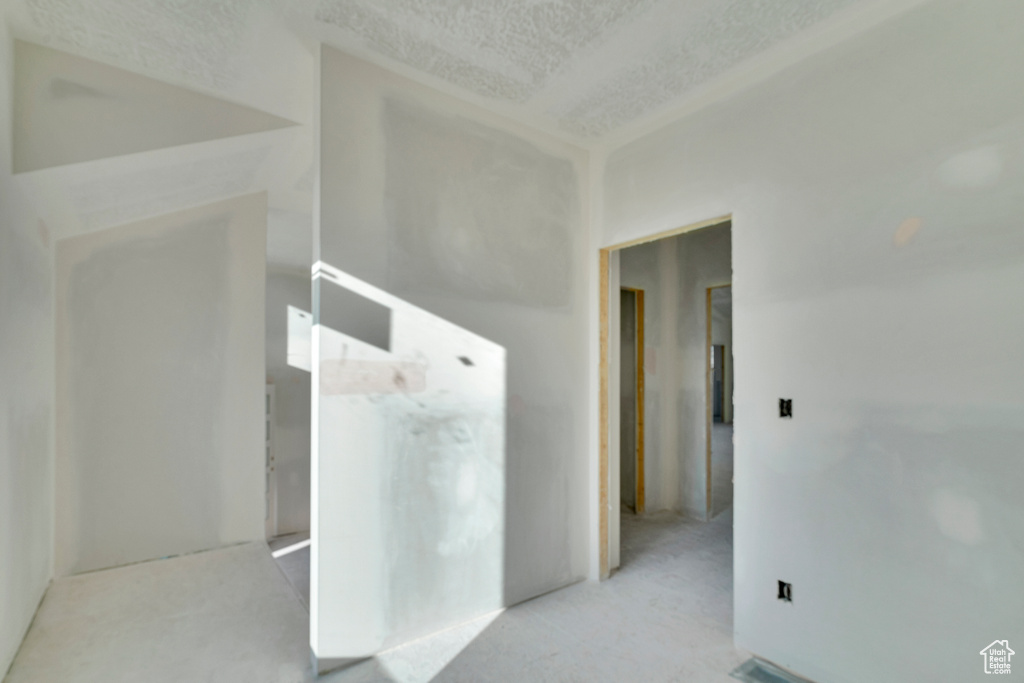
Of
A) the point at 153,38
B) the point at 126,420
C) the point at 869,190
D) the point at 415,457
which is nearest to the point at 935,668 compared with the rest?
the point at 869,190

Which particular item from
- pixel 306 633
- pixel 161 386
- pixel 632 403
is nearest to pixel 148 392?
pixel 161 386

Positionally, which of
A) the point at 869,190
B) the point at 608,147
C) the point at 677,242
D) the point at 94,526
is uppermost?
the point at 608,147

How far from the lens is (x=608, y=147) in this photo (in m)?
2.98

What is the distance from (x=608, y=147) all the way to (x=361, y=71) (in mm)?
1540

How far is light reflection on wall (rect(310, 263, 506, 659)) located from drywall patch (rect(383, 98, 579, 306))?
300 mm

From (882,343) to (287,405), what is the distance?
5174mm

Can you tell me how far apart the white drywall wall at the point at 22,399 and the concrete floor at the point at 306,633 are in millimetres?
261

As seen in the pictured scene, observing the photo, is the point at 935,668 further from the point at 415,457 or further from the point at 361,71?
the point at 361,71

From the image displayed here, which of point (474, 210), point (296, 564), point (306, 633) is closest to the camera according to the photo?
point (306, 633)

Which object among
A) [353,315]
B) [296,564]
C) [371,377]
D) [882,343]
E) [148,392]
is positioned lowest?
[296,564]

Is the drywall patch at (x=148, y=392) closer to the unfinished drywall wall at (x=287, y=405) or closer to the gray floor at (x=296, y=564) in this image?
the gray floor at (x=296, y=564)

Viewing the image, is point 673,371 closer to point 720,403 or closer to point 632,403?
point 632,403

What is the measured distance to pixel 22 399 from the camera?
224cm

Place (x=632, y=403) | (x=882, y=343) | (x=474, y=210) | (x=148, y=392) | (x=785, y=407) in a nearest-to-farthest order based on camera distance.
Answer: (x=882, y=343)
(x=785, y=407)
(x=474, y=210)
(x=148, y=392)
(x=632, y=403)
